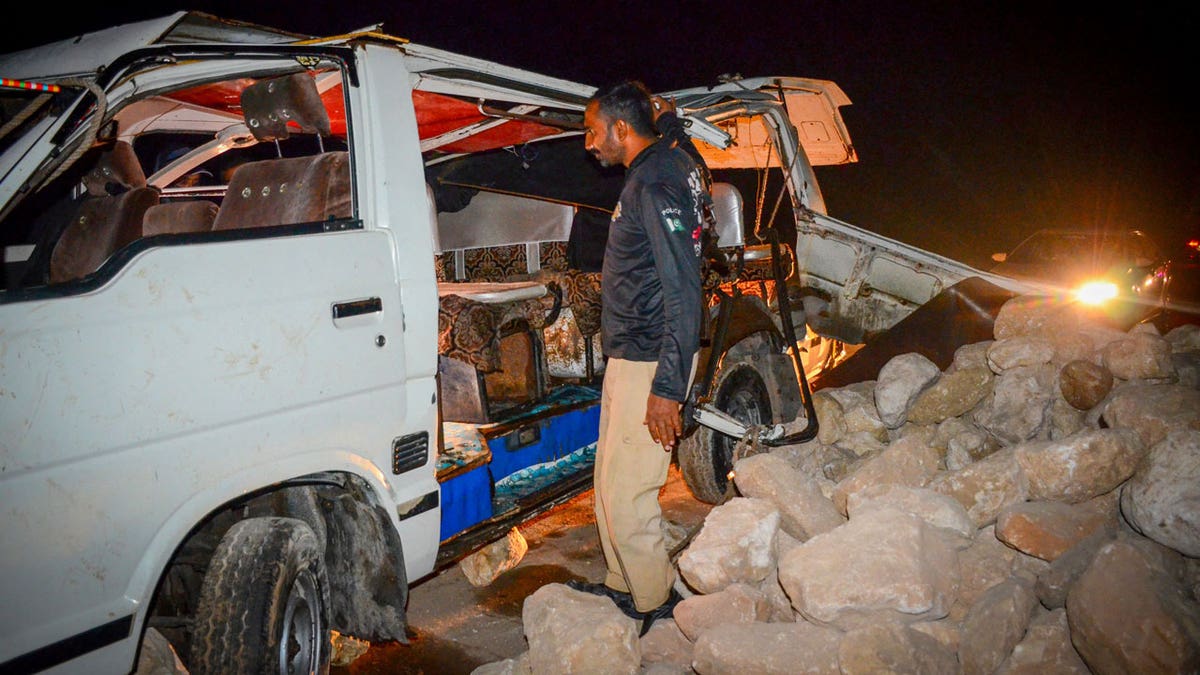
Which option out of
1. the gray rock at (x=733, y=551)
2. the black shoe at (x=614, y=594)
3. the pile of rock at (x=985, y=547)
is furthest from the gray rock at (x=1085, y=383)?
the black shoe at (x=614, y=594)

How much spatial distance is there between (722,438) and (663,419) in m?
2.00

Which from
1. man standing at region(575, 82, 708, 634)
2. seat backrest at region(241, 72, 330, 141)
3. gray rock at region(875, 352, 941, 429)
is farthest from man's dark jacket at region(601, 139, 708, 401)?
gray rock at region(875, 352, 941, 429)

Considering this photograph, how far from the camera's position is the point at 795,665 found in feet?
8.04

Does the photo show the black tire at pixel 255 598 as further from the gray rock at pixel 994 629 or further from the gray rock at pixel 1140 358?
the gray rock at pixel 1140 358

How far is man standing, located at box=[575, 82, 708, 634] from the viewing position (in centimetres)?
273

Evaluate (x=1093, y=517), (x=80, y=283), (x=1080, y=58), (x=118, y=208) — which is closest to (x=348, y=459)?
(x=80, y=283)

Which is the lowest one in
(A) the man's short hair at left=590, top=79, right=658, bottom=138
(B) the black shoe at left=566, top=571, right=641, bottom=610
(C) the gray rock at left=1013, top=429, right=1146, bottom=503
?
(B) the black shoe at left=566, top=571, right=641, bottom=610

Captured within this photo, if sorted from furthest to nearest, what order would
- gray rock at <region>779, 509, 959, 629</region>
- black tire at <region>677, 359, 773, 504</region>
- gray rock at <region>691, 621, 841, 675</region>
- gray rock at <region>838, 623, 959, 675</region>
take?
black tire at <region>677, 359, 773, 504</region>, gray rock at <region>779, 509, 959, 629</region>, gray rock at <region>691, 621, 841, 675</region>, gray rock at <region>838, 623, 959, 675</region>

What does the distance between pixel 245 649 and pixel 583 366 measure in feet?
8.80

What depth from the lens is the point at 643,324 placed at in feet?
9.57

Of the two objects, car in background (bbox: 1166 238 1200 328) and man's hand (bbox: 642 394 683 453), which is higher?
man's hand (bbox: 642 394 683 453)

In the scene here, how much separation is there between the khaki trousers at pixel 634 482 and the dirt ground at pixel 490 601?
734 millimetres

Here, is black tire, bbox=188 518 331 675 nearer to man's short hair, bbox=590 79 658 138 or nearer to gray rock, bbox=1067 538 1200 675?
man's short hair, bbox=590 79 658 138

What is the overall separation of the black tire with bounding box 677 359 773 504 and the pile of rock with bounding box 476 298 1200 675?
0.89m
